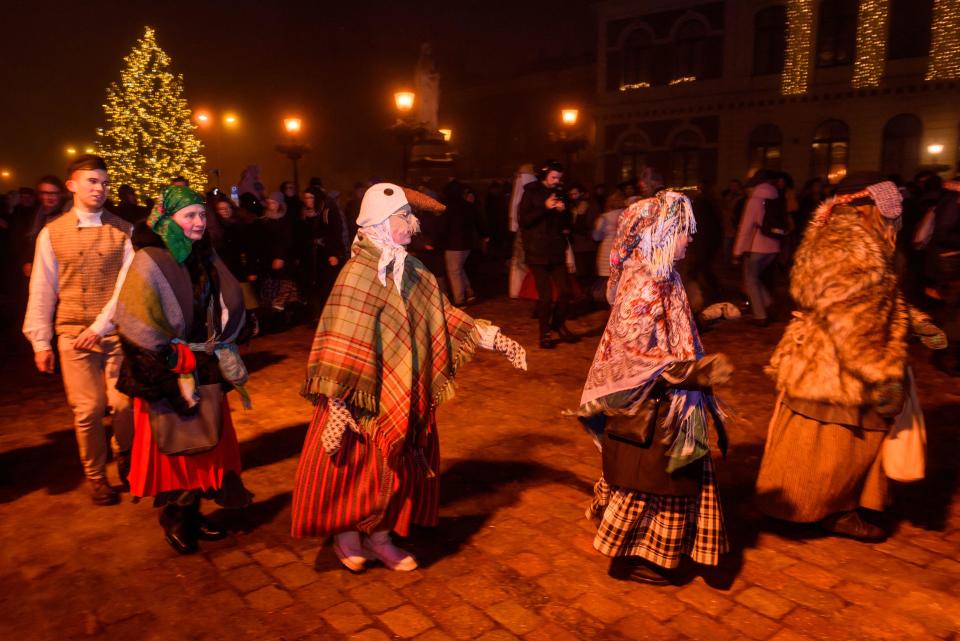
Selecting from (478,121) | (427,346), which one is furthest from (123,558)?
(478,121)

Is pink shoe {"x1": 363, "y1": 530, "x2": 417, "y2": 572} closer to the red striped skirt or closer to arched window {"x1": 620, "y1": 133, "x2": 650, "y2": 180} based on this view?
the red striped skirt

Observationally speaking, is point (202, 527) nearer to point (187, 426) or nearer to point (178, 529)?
point (178, 529)

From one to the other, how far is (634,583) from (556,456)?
1.81 meters

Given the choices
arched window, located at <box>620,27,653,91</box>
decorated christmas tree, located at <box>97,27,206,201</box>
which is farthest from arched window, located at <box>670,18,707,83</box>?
decorated christmas tree, located at <box>97,27,206,201</box>

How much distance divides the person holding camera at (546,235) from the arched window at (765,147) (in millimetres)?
21382

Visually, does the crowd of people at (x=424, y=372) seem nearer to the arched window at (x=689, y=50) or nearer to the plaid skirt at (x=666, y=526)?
the plaid skirt at (x=666, y=526)

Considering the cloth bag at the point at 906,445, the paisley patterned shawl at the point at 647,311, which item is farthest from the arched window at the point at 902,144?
the paisley patterned shawl at the point at 647,311

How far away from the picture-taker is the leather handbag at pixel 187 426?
12.6 feet

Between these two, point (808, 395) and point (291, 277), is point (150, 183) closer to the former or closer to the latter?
point (291, 277)

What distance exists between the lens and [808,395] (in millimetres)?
3887

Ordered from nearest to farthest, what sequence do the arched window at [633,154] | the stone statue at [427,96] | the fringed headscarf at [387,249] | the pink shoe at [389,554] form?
1. the fringed headscarf at [387,249]
2. the pink shoe at [389,554]
3. the stone statue at [427,96]
4. the arched window at [633,154]

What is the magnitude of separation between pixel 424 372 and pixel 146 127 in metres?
37.9

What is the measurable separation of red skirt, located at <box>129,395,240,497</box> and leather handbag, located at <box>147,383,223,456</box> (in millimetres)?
109

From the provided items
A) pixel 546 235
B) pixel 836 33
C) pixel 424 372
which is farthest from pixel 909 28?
pixel 424 372
